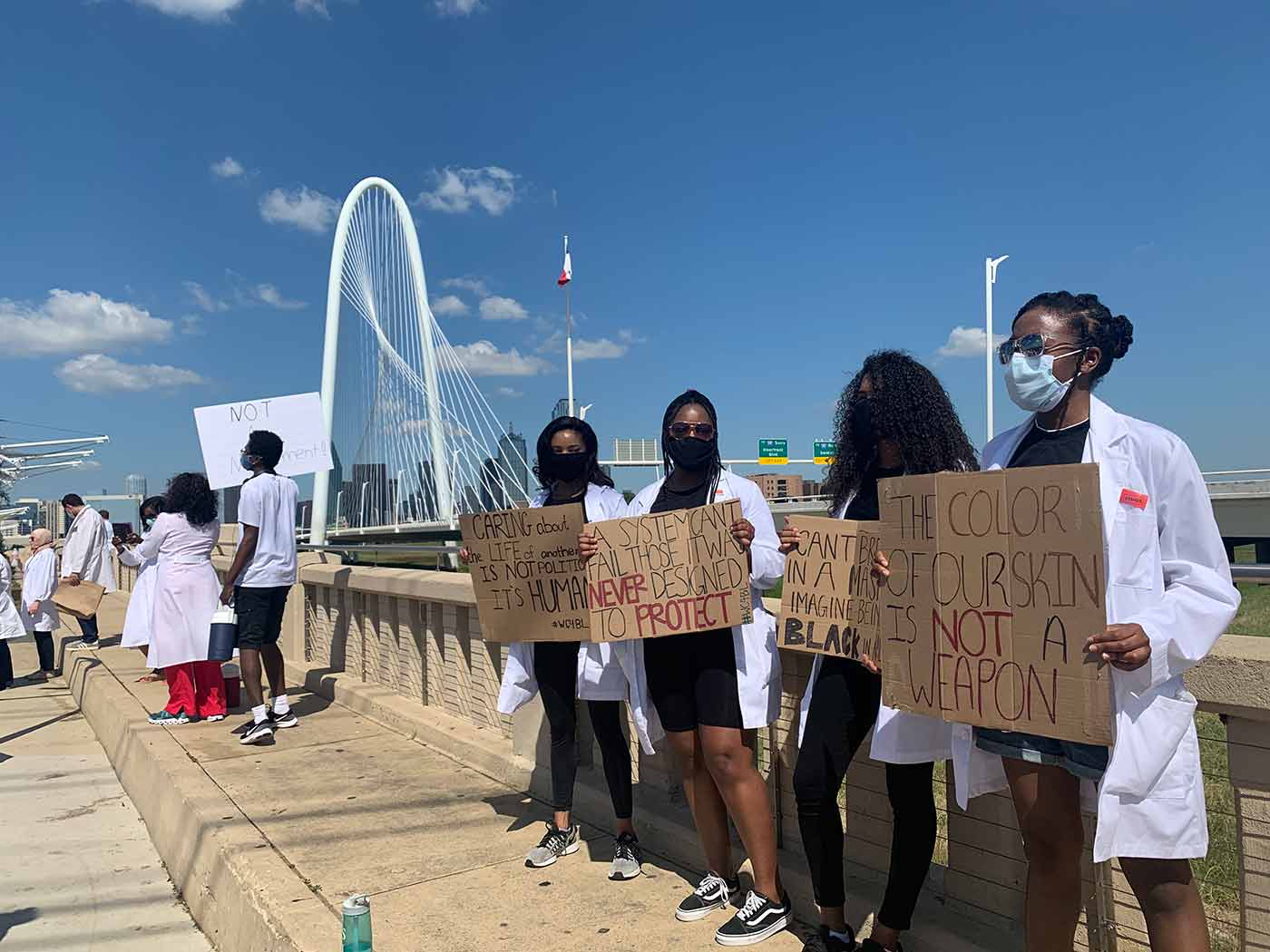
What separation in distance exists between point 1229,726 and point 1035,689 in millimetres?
523

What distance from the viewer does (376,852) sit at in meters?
4.16

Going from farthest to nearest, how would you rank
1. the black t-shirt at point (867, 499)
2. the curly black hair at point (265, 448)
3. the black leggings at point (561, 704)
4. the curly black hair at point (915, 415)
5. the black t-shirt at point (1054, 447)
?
the curly black hair at point (265, 448), the black leggings at point (561, 704), the black t-shirt at point (867, 499), the curly black hair at point (915, 415), the black t-shirt at point (1054, 447)

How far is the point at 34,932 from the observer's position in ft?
13.5

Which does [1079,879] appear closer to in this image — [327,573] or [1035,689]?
[1035,689]

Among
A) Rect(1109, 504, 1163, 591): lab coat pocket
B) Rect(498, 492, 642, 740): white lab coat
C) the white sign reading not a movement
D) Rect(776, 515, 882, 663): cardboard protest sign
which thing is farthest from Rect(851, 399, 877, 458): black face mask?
→ the white sign reading not a movement

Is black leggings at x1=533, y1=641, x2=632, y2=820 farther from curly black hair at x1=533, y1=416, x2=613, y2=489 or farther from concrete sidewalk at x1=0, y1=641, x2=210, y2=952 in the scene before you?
concrete sidewalk at x1=0, y1=641, x2=210, y2=952

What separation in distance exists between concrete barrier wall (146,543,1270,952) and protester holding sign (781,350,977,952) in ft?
0.68

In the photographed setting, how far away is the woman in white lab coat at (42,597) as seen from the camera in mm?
10414

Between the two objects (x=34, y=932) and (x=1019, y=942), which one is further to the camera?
(x=34, y=932)

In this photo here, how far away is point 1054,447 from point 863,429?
27.2 inches

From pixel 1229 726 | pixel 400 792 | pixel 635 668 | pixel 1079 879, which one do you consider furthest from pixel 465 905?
pixel 1229 726

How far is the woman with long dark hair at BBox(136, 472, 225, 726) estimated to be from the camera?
269 inches

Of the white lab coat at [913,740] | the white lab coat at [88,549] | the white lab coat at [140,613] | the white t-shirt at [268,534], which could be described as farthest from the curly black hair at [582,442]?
the white lab coat at [88,549]

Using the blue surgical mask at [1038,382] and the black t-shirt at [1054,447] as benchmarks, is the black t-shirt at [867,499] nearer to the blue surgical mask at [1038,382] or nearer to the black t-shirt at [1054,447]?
the black t-shirt at [1054,447]
